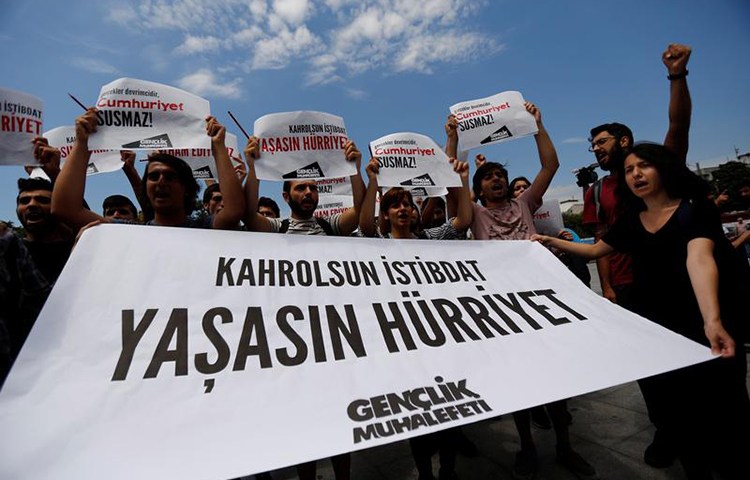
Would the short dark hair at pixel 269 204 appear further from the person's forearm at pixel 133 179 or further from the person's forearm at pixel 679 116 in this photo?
the person's forearm at pixel 679 116

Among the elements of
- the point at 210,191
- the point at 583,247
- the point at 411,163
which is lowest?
the point at 583,247

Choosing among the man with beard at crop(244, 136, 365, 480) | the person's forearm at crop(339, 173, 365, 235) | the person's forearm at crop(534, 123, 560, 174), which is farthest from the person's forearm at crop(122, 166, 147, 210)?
the person's forearm at crop(534, 123, 560, 174)

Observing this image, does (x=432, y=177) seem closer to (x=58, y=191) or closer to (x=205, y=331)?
(x=205, y=331)

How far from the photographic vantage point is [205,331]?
160cm

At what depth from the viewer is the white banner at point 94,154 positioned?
10.0 feet

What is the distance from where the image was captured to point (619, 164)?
110 inches

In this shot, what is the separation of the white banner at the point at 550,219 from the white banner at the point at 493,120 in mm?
843

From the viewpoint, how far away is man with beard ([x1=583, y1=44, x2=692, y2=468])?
2632 mm

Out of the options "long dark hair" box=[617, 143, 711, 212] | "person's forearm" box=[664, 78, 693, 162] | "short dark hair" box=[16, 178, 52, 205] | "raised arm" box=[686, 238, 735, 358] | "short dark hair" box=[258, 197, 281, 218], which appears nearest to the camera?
"raised arm" box=[686, 238, 735, 358]

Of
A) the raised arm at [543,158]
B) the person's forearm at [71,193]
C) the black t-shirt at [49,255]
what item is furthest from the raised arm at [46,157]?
the raised arm at [543,158]

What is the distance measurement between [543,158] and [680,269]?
1790 millimetres

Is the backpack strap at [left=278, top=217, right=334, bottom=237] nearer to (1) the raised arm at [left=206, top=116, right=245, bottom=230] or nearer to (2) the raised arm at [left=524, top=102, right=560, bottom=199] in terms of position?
(1) the raised arm at [left=206, top=116, right=245, bottom=230]

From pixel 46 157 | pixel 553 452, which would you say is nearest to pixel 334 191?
pixel 46 157

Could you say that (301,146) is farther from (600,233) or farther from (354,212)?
(600,233)
